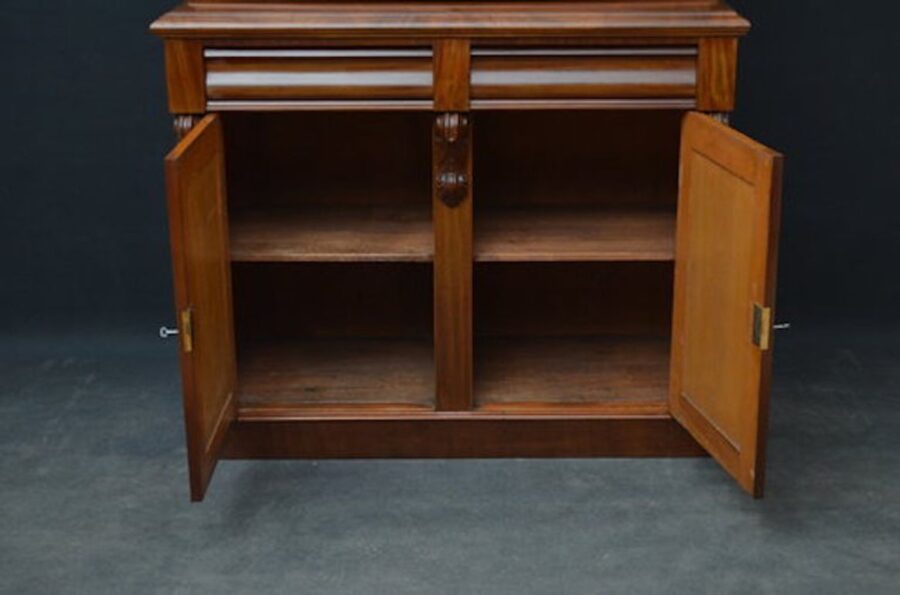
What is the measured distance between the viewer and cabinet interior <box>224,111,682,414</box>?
11.3 ft

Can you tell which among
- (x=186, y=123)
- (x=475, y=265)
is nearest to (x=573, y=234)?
(x=475, y=265)

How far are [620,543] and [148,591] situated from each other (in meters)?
0.91

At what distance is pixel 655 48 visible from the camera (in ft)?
10.2

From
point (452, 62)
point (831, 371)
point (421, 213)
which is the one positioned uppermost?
point (452, 62)

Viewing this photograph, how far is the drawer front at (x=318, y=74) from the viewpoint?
Answer: 3.11 meters

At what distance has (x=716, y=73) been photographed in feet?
10.2

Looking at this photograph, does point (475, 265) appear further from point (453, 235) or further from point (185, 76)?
point (185, 76)

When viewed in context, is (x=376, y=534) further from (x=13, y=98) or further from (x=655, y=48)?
(x=13, y=98)

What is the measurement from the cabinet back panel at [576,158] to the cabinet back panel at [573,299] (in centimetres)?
19

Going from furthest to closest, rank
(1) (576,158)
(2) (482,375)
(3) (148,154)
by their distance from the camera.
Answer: (3) (148,154), (1) (576,158), (2) (482,375)

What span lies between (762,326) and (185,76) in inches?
49.9

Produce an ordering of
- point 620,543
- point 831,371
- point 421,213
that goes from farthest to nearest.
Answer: point 831,371
point 421,213
point 620,543

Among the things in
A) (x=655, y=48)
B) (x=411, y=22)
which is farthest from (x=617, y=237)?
(x=411, y=22)

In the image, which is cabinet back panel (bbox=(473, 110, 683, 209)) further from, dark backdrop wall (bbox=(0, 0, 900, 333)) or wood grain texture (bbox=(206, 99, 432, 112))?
wood grain texture (bbox=(206, 99, 432, 112))
